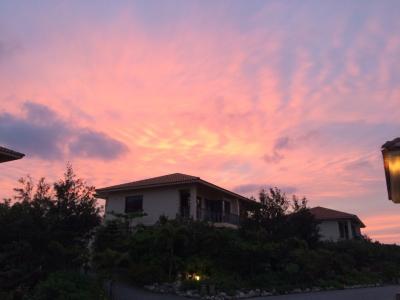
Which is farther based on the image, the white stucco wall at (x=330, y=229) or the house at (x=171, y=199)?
the white stucco wall at (x=330, y=229)

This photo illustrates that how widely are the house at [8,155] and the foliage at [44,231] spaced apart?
491 centimetres

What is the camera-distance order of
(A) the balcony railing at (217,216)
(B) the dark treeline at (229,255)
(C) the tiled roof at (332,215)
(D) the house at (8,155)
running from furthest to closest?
(C) the tiled roof at (332,215) < (A) the balcony railing at (217,216) < (B) the dark treeline at (229,255) < (D) the house at (8,155)

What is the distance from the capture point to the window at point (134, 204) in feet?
98.7

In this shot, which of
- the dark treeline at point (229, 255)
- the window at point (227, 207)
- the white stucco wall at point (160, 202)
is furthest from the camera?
the window at point (227, 207)

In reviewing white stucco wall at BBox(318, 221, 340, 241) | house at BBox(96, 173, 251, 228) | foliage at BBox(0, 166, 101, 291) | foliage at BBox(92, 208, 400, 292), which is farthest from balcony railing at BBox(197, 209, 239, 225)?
white stucco wall at BBox(318, 221, 340, 241)

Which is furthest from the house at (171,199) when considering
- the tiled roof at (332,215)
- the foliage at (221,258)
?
the tiled roof at (332,215)

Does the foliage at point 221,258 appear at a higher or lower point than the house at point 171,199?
lower

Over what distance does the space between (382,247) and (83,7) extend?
96.9 feet

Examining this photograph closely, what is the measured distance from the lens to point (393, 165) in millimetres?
3521

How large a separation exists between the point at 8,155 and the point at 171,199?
1789cm

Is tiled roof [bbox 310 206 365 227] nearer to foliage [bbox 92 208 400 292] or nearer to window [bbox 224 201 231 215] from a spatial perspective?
window [bbox 224 201 231 215]

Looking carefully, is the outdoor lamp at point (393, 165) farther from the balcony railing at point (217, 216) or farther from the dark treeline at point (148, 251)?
the balcony railing at point (217, 216)

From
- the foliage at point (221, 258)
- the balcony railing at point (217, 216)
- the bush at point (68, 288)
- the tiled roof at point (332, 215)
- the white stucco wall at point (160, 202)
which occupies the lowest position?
the bush at point (68, 288)

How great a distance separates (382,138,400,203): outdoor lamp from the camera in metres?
3.42
